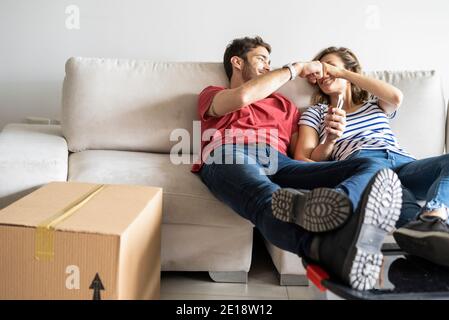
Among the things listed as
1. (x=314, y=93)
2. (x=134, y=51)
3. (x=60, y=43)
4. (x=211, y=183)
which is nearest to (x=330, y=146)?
(x=314, y=93)

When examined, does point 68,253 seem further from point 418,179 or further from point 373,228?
point 418,179

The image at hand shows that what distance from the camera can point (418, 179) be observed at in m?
1.61

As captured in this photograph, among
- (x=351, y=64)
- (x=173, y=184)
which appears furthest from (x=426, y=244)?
(x=351, y=64)

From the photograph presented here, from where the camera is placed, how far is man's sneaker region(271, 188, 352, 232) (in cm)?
102

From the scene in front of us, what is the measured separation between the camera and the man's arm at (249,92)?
5.60 ft

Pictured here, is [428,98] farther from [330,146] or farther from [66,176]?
[66,176]

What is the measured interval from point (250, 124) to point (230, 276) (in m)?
0.60

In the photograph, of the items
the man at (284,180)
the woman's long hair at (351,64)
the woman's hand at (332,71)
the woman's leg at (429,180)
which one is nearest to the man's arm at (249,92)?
the man at (284,180)

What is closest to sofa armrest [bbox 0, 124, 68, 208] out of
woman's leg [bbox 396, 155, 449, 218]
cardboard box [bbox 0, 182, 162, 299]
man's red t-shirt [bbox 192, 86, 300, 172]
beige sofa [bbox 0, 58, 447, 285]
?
beige sofa [bbox 0, 58, 447, 285]

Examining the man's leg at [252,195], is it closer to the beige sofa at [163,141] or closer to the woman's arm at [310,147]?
the beige sofa at [163,141]

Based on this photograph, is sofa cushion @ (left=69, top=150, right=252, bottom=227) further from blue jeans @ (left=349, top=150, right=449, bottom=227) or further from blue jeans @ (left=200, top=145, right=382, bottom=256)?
blue jeans @ (left=349, top=150, right=449, bottom=227)
